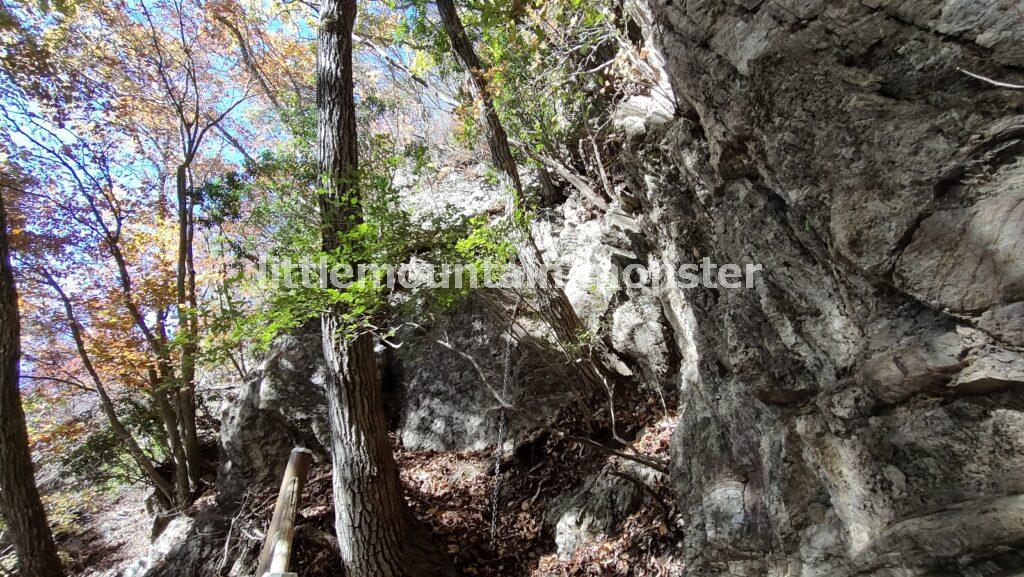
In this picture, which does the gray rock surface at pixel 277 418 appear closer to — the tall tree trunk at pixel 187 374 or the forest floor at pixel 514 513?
the forest floor at pixel 514 513

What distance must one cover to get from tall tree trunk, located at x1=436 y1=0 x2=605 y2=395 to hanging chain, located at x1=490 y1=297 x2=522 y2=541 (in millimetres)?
337

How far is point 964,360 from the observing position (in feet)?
5.49

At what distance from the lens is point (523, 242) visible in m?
4.70

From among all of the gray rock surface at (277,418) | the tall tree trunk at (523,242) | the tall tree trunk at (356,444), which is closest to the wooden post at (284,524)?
the tall tree trunk at (356,444)

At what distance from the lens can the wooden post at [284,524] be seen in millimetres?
3102

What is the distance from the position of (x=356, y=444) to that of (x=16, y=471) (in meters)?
3.65

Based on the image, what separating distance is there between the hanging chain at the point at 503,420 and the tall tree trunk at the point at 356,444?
29.4 inches

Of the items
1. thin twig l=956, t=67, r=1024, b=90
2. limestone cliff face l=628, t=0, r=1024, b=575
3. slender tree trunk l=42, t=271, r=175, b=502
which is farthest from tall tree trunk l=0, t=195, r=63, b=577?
thin twig l=956, t=67, r=1024, b=90

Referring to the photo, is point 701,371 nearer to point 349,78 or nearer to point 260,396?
point 349,78

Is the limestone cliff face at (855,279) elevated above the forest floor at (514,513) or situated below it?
above

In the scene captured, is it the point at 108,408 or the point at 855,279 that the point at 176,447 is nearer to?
the point at 108,408

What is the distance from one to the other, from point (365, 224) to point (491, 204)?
14.8 ft

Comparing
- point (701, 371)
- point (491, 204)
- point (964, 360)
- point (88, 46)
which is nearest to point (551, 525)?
point (701, 371)

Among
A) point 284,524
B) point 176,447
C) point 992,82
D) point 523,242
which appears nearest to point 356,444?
point 284,524
